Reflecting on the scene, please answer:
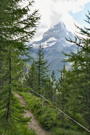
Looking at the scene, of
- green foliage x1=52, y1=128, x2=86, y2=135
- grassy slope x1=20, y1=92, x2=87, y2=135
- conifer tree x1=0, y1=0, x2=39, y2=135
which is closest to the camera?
conifer tree x1=0, y1=0, x2=39, y2=135

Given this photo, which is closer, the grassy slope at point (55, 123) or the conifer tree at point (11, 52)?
the conifer tree at point (11, 52)

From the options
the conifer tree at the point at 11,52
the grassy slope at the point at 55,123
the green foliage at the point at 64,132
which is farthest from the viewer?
the grassy slope at the point at 55,123

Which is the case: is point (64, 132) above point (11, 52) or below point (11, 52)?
below

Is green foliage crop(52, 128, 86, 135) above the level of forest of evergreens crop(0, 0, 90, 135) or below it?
below

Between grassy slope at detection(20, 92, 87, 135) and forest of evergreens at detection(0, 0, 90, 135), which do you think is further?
grassy slope at detection(20, 92, 87, 135)

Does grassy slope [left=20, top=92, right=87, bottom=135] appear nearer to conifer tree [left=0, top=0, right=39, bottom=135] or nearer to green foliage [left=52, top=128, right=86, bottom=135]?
green foliage [left=52, top=128, right=86, bottom=135]

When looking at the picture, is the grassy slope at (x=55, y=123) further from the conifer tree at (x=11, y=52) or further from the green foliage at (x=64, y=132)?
the conifer tree at (x=11, y=52)

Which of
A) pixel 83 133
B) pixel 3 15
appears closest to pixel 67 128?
pixel 83 133

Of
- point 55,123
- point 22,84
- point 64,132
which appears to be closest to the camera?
point 22,84

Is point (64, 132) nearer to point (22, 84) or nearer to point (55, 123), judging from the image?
point (55, 123)

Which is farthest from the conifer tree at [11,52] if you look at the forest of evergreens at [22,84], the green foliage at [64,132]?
the green foliage at [64,132]

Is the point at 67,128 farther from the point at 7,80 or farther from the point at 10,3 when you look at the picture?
the point at 10,3

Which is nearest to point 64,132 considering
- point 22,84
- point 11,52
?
point 22,84

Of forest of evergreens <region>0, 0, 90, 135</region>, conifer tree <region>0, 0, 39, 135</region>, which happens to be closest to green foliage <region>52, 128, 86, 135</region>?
forest of evergreens <region>0, 0, 90, 135</region>
